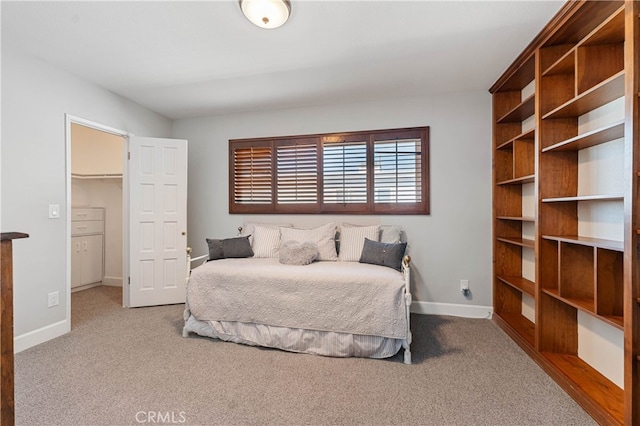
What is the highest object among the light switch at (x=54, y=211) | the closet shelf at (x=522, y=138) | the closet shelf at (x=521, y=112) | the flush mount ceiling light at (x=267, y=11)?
the flush mount ceiling light at (x=267, y=11)

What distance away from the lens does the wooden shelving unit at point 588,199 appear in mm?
1386

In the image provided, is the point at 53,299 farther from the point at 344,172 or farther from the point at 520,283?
the point at 520,283

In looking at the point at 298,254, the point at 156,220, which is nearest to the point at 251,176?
the point at 156,220

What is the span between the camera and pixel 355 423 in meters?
1.57

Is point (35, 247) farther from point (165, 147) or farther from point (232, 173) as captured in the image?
point (232, 173)

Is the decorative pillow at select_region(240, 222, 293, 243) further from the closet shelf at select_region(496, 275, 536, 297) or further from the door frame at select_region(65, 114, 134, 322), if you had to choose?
the closet shelf at select_region(496, 275, 536, 297)

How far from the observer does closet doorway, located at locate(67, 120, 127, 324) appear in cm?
415

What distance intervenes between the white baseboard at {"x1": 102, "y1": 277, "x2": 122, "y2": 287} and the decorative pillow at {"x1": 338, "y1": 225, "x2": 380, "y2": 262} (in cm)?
359

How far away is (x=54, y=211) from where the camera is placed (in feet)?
8.79

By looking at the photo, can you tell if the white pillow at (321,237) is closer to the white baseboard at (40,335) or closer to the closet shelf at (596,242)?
the closet shelf at (596,242)

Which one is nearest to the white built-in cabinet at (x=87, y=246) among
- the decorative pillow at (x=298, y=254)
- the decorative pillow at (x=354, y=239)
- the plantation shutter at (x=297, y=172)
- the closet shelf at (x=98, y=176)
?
the closet shelf at (x=98, y=176)

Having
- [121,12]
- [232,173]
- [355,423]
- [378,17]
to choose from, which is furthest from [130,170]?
[355,423]

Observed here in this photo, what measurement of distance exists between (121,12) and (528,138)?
3.49 m

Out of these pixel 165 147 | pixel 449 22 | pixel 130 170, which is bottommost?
pixel 130 170
